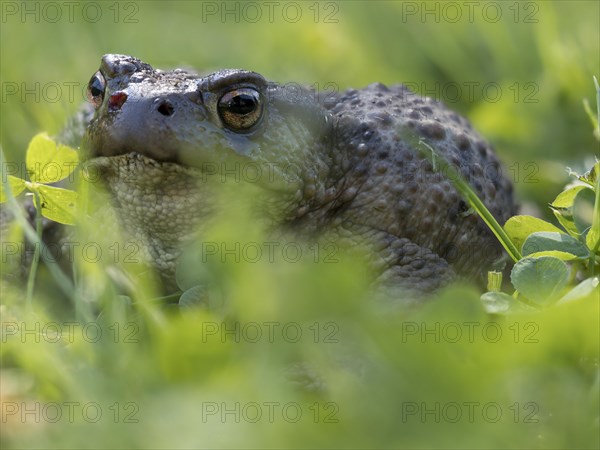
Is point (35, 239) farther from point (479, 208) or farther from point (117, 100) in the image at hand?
point (479, 208)

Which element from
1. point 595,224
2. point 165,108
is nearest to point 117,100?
point 165,108

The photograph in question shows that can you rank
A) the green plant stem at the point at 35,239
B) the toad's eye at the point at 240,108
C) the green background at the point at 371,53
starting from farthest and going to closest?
the green background at the point at 371,53 → the toad's eye at the point at 240,108 → the green plant stem at the point at 35,239

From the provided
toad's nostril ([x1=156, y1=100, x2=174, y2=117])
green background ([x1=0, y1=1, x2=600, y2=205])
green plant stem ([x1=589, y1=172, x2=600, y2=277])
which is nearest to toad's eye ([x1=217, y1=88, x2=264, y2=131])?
toad's nostril ([x1=156, y1=100, x2=174, y2=117])

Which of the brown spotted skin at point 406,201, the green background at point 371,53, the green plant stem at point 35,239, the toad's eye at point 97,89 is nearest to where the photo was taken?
the green plant stem at point 35,239

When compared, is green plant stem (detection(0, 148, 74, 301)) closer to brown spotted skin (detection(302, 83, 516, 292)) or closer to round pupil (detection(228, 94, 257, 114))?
round pupil (detection(228, 94, 257, 114))

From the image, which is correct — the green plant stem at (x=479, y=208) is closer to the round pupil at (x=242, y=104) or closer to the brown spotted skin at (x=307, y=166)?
the brown spotted skin at (x=307, y=166)

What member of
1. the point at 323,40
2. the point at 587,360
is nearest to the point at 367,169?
the point at 587,360

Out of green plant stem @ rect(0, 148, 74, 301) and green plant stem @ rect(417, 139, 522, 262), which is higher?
green plant stem @ rect(417, 139, 522, 262)

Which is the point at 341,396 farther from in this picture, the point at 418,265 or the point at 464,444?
the point at 418,265

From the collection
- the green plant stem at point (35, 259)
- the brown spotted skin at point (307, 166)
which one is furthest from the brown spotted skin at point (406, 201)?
the green plant stem at point (35, 259)
